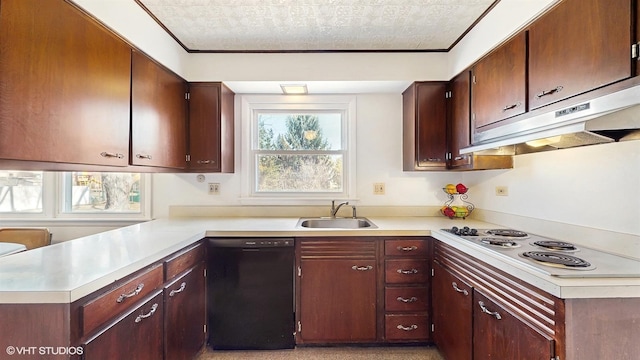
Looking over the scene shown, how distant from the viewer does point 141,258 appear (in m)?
1.36

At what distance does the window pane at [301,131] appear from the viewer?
2852 mm

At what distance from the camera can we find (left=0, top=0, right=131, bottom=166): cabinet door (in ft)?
3.50

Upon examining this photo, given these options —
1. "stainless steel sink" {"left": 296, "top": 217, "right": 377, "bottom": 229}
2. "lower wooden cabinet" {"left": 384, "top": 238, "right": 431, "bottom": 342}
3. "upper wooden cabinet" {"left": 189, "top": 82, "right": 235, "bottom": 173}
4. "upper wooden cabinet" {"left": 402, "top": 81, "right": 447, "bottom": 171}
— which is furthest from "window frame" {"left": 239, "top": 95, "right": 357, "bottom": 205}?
"lower wooden cabinet" {"left": 384, "top": 238, "right": 431, "bottom": 342}

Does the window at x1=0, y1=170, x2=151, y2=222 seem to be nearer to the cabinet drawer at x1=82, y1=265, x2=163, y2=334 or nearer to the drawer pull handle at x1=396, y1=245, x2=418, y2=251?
the cabinet drawer at x1=82, y1=265, x2=163, y2=334

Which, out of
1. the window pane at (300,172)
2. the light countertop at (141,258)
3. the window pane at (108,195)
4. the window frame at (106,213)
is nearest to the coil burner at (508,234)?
the light countertop at (141,258)

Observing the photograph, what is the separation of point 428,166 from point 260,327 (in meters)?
1.85

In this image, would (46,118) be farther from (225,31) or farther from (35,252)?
(225,31)

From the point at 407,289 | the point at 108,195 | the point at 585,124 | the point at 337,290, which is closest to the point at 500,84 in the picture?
the point at 585,124

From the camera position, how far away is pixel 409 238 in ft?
6.96

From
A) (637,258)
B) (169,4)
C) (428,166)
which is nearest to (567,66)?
(637,258)

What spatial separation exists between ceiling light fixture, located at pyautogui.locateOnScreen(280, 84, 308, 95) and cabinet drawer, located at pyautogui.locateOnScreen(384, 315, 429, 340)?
1991 millimetres

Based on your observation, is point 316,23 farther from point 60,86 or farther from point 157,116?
point 60,86

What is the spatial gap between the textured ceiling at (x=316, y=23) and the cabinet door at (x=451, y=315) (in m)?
1.72

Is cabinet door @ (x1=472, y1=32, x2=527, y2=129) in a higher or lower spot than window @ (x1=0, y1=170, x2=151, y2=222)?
higher
